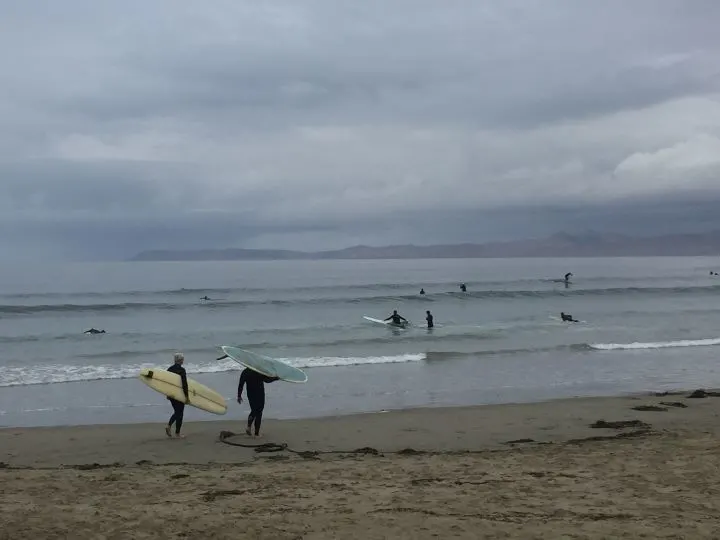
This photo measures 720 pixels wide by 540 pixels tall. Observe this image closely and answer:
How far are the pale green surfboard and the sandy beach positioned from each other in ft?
3.37

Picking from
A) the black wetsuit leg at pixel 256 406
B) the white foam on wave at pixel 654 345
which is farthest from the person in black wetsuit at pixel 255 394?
the white foam on wave at pixel 654 345

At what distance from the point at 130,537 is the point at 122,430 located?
23.3 feet

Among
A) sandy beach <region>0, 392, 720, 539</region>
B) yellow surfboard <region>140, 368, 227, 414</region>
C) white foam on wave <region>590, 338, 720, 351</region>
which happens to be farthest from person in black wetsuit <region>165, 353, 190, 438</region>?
white foam on wave <region>590, 338, 720, 351</region>

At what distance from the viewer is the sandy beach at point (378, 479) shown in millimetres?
6562

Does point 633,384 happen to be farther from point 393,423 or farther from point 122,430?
point 122,430

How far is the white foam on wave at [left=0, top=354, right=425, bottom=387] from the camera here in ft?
67.7

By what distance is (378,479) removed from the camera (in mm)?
8484

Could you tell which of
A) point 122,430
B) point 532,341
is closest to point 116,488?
point 122,430

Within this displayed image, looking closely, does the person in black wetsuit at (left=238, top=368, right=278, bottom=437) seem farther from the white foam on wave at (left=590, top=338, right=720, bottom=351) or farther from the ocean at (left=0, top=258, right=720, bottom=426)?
the white foam on wave at (left=590, top=338, right=720, bottom=351)

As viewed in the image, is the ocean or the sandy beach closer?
the sandy beach

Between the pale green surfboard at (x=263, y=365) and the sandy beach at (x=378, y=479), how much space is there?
1.03 metres

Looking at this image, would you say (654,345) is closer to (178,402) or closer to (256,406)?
(256,406)

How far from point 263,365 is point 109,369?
12287 mm

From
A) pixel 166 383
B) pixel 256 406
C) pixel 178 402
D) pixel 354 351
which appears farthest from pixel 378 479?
pixel 354 351
